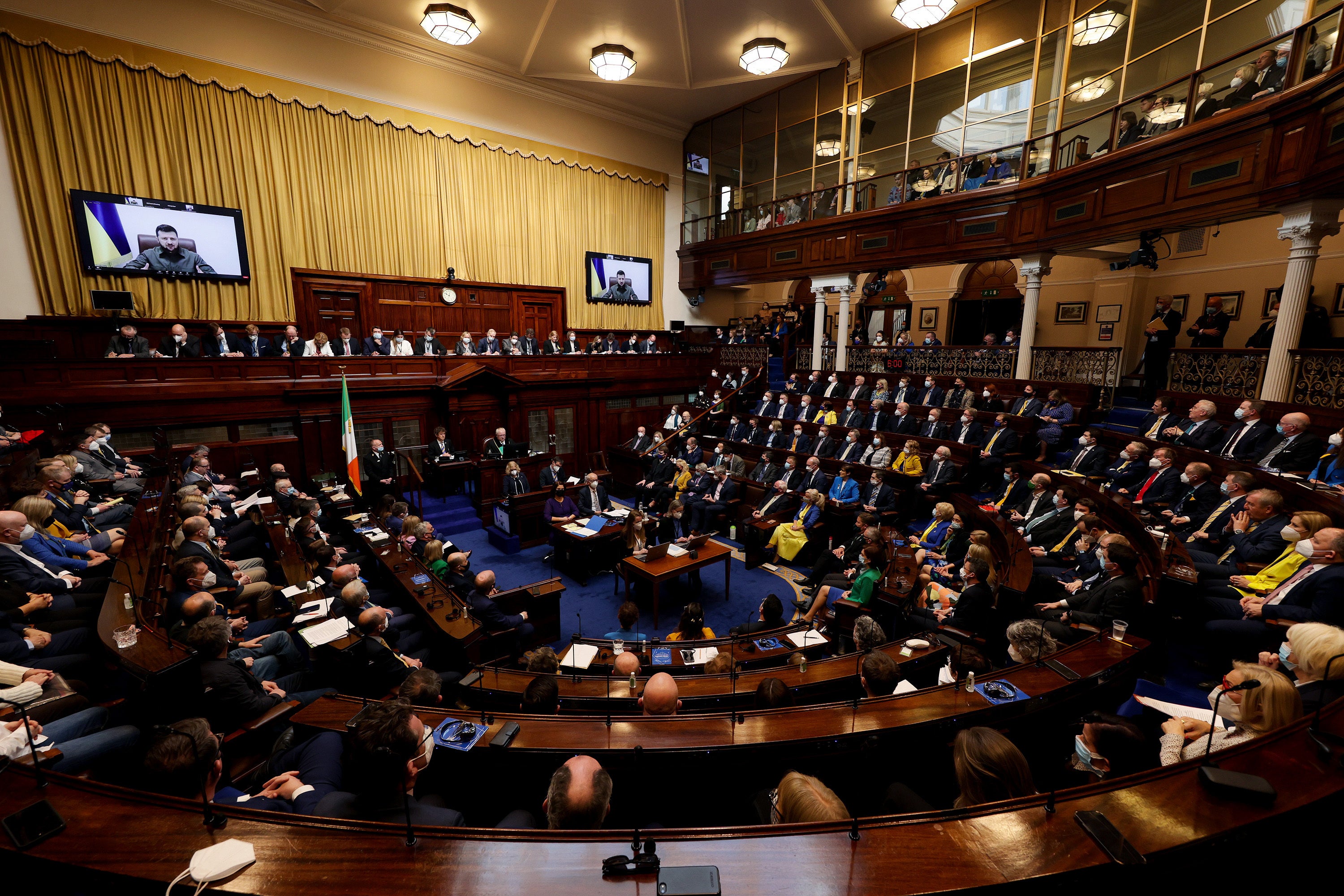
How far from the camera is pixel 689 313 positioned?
17.7 m

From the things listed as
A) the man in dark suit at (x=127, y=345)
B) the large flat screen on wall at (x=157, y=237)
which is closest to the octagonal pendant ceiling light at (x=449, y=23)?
the large flat screen on wall at (x=157, y=237)

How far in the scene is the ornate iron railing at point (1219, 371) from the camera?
695 centimetres

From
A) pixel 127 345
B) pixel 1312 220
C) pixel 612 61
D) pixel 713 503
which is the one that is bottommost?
pixel 713 503

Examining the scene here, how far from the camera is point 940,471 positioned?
8.02 meters

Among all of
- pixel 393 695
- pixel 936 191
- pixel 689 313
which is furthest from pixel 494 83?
pixel 393 695

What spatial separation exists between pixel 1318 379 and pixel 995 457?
3.24 m

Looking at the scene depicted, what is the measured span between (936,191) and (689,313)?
26.9 feet

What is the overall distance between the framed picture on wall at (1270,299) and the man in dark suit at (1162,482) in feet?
18.5

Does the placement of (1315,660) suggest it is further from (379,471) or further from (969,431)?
(379,471)

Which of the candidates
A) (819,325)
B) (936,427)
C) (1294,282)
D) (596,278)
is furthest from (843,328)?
(1294,282)

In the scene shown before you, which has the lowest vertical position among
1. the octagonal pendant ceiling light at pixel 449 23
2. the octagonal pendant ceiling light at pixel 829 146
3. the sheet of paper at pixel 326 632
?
the sheet of paper at pixel 326 632

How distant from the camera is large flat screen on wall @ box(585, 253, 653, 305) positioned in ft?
50.7

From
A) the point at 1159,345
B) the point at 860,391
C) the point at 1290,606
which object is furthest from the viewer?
the point at 860,391

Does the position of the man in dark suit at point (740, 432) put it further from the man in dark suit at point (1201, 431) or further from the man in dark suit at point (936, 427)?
the man in dark suit at point (1201, 431)
